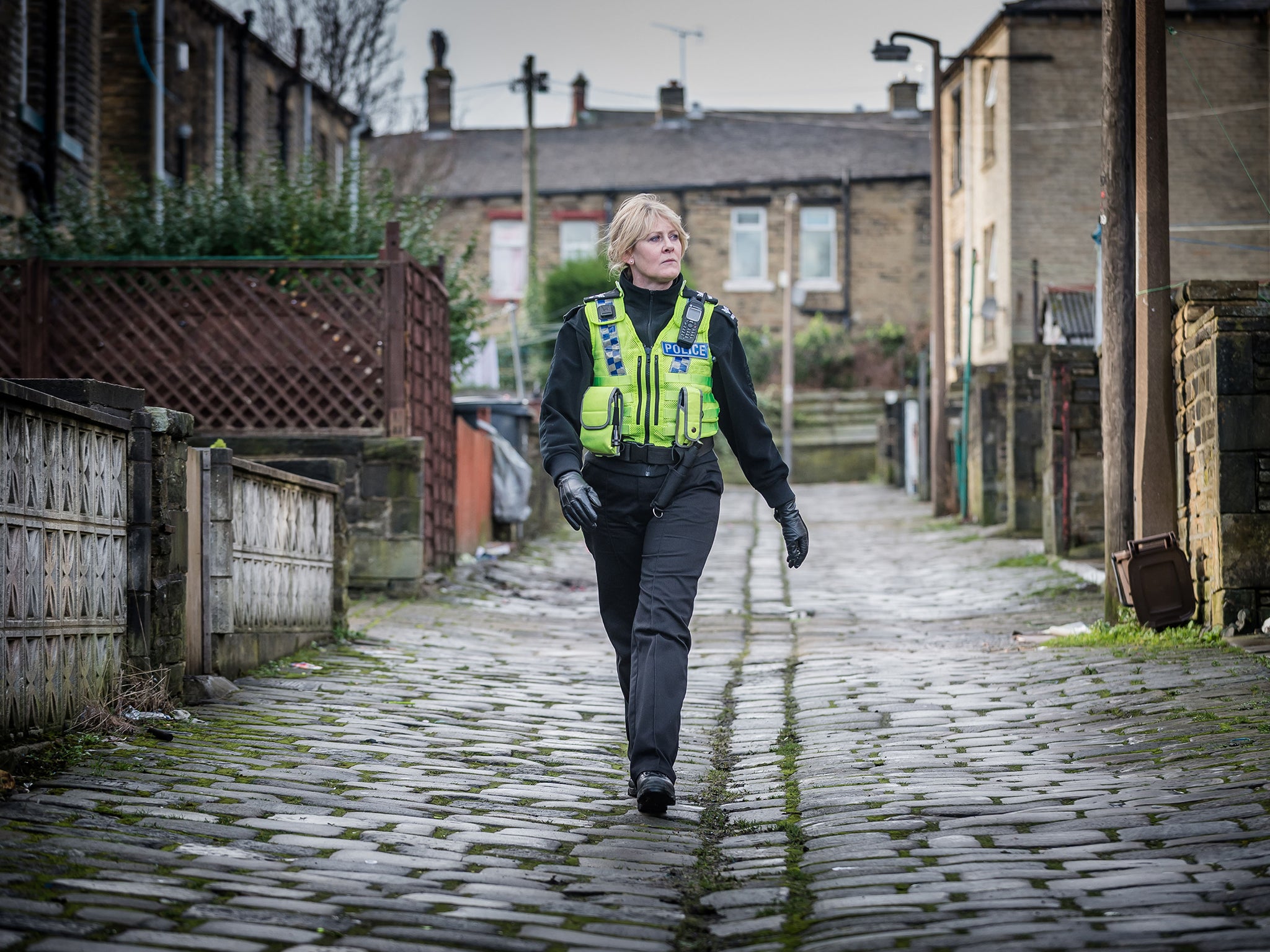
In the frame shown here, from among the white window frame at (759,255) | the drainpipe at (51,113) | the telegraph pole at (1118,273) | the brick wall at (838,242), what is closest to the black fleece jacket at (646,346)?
the telegraph pole at (1118,273)

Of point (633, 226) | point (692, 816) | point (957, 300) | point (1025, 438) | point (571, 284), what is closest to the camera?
point (692, 816)

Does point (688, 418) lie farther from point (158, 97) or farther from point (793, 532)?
point (158, 97)

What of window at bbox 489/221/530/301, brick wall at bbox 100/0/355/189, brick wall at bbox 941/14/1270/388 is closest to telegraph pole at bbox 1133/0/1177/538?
brick wall at bbox 100/0/355/189

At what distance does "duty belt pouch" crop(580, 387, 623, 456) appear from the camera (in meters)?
5.27

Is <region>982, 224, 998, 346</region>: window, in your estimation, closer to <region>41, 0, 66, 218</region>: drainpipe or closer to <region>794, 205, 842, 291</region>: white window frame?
<region>794, 205, 842, 291</region>: white window frame

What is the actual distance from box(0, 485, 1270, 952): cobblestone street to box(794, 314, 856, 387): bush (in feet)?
90.9

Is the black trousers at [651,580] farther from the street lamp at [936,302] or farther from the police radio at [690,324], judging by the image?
the street lamp at [936,302]

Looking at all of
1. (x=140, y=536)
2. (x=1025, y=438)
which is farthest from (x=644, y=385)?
(x=1025, y=438)

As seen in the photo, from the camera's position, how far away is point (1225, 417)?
30.0 ft

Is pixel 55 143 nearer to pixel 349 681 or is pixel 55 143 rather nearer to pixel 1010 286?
pixel 349 681

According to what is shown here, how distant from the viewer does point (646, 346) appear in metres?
5.37

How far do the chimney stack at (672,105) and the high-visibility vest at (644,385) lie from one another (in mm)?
39098

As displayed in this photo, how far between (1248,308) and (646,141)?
113 feet

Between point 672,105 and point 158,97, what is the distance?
79.0 feet
